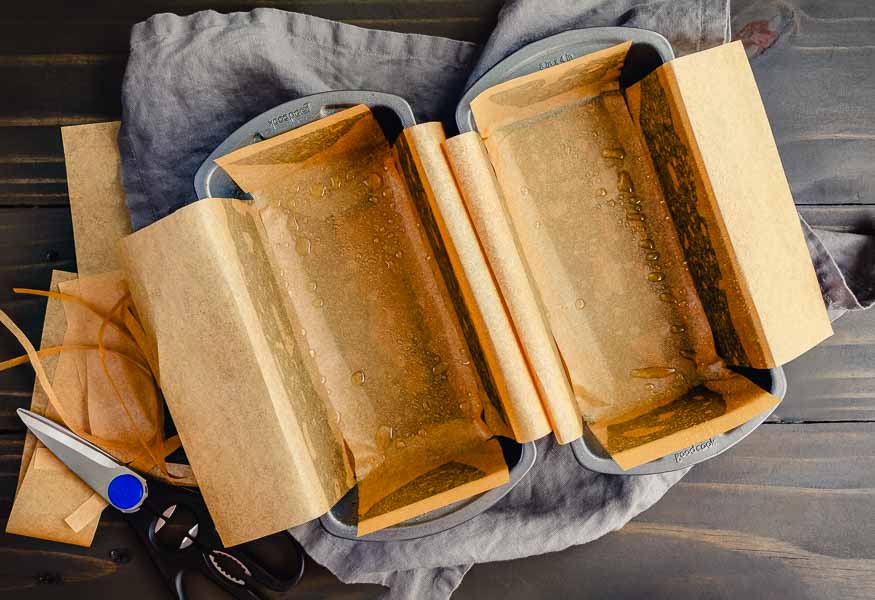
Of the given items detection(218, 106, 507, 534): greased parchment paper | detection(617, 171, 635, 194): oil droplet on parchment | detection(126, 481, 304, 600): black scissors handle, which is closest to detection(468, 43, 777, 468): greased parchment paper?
detection(617, 171, 635, 194): oil droplet on parchment

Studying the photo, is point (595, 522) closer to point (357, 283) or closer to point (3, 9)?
point (357, 283)

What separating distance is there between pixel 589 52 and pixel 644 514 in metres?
0.47

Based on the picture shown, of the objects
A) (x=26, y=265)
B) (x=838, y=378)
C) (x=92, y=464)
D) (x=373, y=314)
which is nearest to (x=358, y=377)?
(x=373, y=314)

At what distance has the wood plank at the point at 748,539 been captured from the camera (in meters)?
0.67

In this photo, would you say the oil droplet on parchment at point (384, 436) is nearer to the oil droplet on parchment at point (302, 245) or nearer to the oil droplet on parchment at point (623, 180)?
the oil droplet on parchment at point (302, 245)

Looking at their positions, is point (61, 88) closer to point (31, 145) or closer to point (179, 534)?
point (31, 145)

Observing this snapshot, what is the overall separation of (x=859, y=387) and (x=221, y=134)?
A: 0.71 metres

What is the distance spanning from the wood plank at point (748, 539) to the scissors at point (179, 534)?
0.67 feet

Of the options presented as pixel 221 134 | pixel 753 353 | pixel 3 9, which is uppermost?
pixel 3 9

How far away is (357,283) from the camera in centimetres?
62

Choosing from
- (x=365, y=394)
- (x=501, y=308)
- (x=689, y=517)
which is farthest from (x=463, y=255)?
Result: (x=689, y=517)

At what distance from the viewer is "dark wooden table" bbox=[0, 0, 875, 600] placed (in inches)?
25.8

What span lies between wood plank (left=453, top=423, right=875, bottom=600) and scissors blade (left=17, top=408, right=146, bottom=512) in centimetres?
35

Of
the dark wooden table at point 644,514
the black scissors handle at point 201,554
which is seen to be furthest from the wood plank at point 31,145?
the black scissors handle at point 201,554
